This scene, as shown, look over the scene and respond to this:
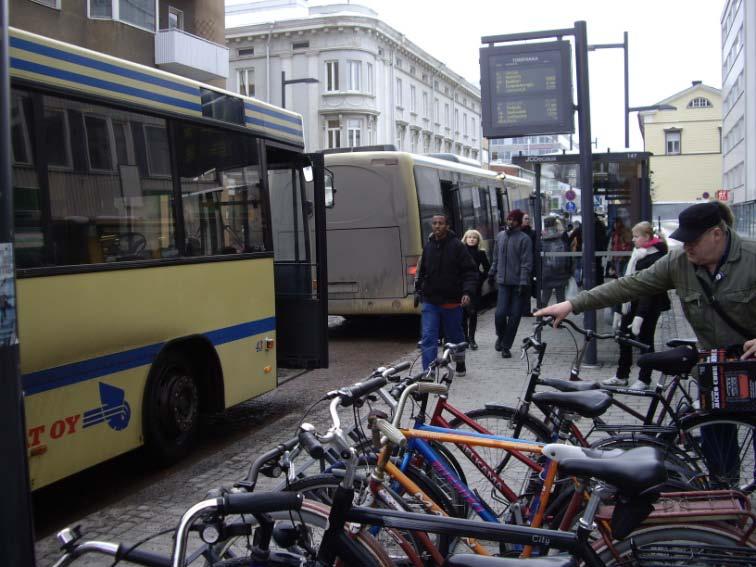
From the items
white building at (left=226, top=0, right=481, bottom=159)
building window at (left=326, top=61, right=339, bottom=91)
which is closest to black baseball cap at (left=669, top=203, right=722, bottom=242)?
white building at (left=226, top=0, right=481, bottom=159)

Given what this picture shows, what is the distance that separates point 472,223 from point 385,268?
4967 mm

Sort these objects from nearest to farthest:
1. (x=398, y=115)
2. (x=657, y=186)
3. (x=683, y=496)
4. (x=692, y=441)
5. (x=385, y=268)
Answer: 1. (x=683, y=496)
2. (x=692, y=441)
3. (x=385, y=268)
4. (x=398, y=115)
5. (x=657, y=186)

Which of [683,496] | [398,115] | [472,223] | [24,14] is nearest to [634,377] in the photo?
[683,496]

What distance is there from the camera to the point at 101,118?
19.1 ft

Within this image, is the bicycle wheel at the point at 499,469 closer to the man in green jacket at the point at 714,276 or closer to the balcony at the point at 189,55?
the man in green jacket at the point at 714,276

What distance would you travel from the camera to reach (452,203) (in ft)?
54.3

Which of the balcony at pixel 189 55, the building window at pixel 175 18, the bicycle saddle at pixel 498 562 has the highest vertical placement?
the building window at pixel 175 18

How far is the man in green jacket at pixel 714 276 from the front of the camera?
13.6ft

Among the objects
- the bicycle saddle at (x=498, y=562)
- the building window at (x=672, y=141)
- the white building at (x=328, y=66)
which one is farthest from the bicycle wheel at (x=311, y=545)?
the building window at (x=672, y=141)

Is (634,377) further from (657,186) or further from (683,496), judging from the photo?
(657,186)

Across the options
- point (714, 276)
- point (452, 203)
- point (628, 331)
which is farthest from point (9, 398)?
point (452, 203)

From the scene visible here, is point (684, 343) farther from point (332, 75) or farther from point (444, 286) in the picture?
point (332, 75)

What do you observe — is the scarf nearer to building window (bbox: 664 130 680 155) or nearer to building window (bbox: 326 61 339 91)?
building window (bbox: 326 61 339 91)

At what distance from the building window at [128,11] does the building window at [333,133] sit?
28.0m
